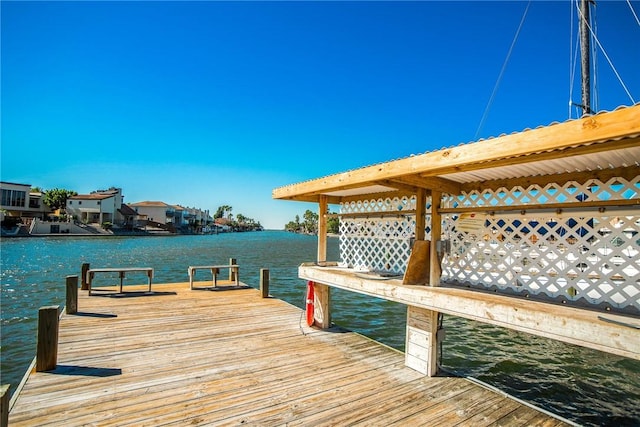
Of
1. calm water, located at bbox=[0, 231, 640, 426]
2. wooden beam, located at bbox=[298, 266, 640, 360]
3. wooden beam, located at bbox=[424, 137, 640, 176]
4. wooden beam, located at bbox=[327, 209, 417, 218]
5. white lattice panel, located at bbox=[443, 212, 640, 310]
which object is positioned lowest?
calm water, located at bbox=[0, 231, 640, 426]

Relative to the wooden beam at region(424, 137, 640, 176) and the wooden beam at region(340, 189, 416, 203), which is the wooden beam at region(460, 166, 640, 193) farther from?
the wooden beam at region(340, 189, 416, 203)

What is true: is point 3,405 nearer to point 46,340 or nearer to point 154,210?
point 46,340

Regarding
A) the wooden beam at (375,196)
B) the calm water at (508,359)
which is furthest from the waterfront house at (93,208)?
the wooden beam at (375,196)

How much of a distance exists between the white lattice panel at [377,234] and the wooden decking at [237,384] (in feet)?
4.81

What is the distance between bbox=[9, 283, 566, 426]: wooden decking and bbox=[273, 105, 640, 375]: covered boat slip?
0.83m

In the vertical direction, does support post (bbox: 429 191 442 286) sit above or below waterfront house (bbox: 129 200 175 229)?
below

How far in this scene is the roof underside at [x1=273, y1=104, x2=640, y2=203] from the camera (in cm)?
237

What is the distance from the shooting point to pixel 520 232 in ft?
13.5

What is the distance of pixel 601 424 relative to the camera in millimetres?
4848

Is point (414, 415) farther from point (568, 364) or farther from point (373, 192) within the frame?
point (568, 364)

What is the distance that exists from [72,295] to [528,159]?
8747 millimetres

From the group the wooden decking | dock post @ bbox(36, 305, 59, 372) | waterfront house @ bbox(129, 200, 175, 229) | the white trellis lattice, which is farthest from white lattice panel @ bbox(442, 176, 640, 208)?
waterfront house @ bbox(129, 200, 175, 229)

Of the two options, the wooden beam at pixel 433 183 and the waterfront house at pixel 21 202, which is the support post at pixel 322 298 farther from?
the waterfront house at pixel 21 202

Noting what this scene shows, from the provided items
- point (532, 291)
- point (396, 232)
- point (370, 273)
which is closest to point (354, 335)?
point (370, 273)
